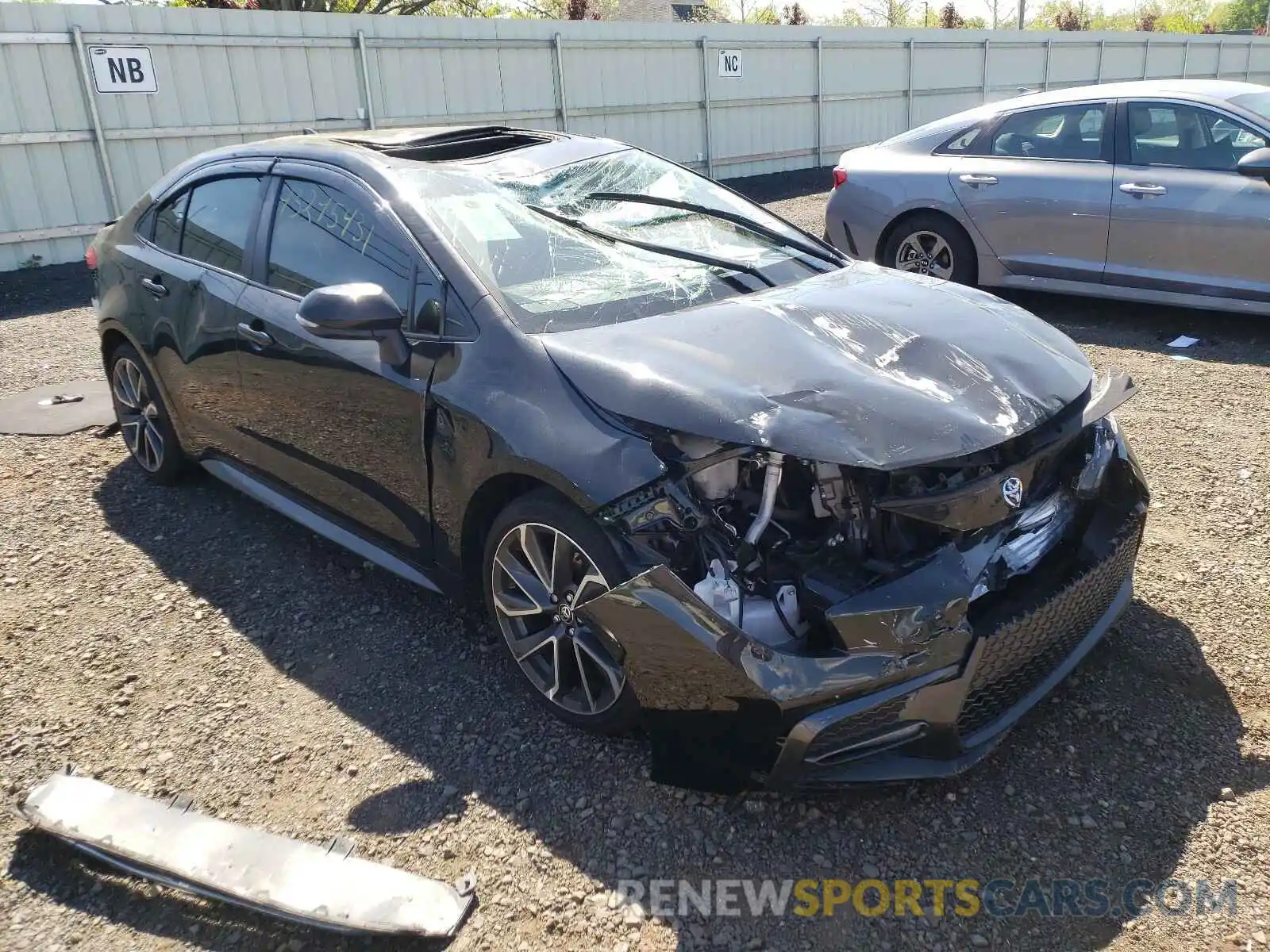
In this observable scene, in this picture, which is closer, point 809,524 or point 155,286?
point 809,524

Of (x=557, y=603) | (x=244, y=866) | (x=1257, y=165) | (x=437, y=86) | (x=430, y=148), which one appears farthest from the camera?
(x=437, y=86)

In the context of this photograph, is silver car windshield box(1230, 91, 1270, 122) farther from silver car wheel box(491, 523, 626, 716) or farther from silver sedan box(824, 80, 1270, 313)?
silver car wheel box(491, 523, 626, 716)

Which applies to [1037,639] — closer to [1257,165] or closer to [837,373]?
[837,373]

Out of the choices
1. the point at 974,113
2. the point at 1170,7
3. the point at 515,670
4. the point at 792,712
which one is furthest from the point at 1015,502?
the point at 1170,7

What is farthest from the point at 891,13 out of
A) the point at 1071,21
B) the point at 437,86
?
the point at 437,86

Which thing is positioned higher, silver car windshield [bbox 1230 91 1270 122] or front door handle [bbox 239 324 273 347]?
silver car windshield [bbox 1230 91 1270 122]

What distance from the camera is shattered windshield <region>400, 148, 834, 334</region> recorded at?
3184 millimetres

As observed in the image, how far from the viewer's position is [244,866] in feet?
8.27

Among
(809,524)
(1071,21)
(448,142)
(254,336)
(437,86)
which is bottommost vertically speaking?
(809,524)

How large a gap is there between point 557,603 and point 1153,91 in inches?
236

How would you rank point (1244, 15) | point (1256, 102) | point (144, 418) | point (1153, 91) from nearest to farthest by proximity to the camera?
point (144, 418) < point (1256, 102) < point (1153, 91) < point (1244, 15)

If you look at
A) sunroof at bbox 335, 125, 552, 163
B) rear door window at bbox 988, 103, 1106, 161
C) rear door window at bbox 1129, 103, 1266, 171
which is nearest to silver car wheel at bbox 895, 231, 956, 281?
rear door window at bbox 988, 103, 1106, 161

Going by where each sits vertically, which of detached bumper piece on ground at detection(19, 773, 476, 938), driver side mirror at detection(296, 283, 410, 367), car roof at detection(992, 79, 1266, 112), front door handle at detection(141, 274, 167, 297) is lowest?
detached bumper piece on ground at detection(19, 773, 476, 938)

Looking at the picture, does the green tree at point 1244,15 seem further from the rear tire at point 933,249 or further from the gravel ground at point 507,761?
the gravel ground at point 507,761
